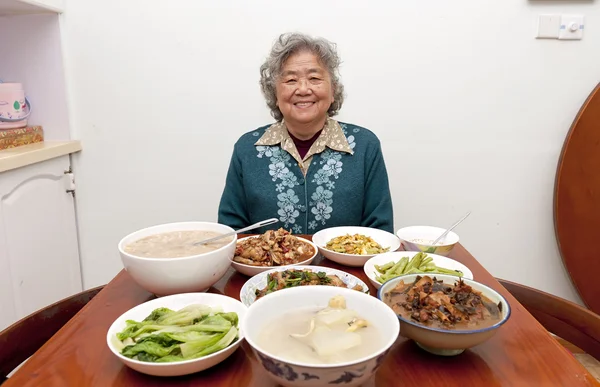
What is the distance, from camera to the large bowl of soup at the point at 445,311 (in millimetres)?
716

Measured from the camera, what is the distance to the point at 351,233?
145cm

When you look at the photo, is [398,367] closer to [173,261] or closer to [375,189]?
[173,261]

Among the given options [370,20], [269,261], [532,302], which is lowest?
[532,302]

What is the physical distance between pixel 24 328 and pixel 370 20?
188cm

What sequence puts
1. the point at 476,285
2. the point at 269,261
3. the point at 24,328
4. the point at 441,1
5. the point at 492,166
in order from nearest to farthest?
the point at 476,285
the point at 24,328
the point at 269,261
the point at 441,1
the point at 492,166

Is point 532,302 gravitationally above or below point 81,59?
below

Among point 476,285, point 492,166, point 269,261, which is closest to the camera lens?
point 476,285

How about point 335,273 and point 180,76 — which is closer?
point 335,273

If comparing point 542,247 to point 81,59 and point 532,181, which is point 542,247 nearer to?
point 532,181

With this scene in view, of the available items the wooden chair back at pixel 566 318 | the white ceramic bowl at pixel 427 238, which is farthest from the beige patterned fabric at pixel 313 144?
the wooden chair back at pixel 566 318

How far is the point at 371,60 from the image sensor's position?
7.06 ft

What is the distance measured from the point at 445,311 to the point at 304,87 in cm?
114

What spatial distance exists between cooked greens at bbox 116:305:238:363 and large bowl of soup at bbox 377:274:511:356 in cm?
30

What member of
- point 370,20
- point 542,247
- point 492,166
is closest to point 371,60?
point 370,20
